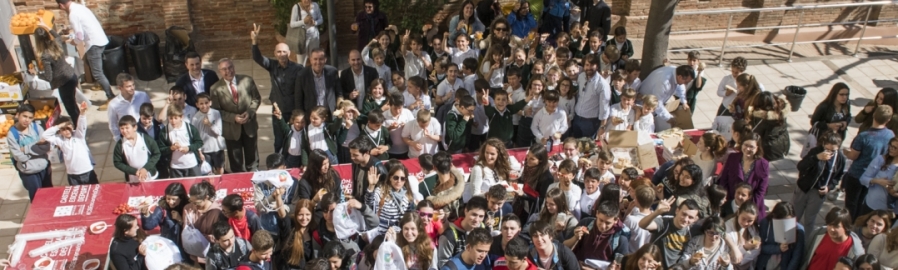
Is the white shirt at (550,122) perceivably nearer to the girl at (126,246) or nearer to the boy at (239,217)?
the boy at (239,217)

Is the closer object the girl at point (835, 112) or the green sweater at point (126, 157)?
the green sweater at point (126, 157)

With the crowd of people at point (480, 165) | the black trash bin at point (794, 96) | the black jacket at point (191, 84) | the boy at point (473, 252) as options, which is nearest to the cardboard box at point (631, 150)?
the crowd of people at point (480, 165)

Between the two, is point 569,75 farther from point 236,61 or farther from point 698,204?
point 236,61

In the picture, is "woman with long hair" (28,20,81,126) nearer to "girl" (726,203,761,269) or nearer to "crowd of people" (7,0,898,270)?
"crowd of people" (7,0,898,270)

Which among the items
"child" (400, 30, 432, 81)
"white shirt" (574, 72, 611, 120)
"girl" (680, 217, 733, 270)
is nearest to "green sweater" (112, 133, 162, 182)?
"child" (400, 30, 432, 81)

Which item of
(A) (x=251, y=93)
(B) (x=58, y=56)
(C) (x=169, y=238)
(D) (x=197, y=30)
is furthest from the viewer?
(D) (x=197, y=30)

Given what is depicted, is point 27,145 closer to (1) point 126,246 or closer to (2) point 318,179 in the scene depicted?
(1) point 126,246

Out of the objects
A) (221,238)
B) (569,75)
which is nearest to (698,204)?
(569,75)

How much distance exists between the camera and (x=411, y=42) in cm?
1007

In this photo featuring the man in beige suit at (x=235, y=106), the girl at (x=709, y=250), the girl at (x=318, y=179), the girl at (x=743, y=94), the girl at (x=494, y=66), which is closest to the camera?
the girl at (x=709, y=250)

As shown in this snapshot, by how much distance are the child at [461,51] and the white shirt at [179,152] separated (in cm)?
367

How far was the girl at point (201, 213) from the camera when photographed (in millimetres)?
6609

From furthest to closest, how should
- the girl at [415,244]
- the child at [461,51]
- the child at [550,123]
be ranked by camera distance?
the child at [461,51] → the child at [550,123] → the girl at [415,244]

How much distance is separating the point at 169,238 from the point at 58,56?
180 inches
